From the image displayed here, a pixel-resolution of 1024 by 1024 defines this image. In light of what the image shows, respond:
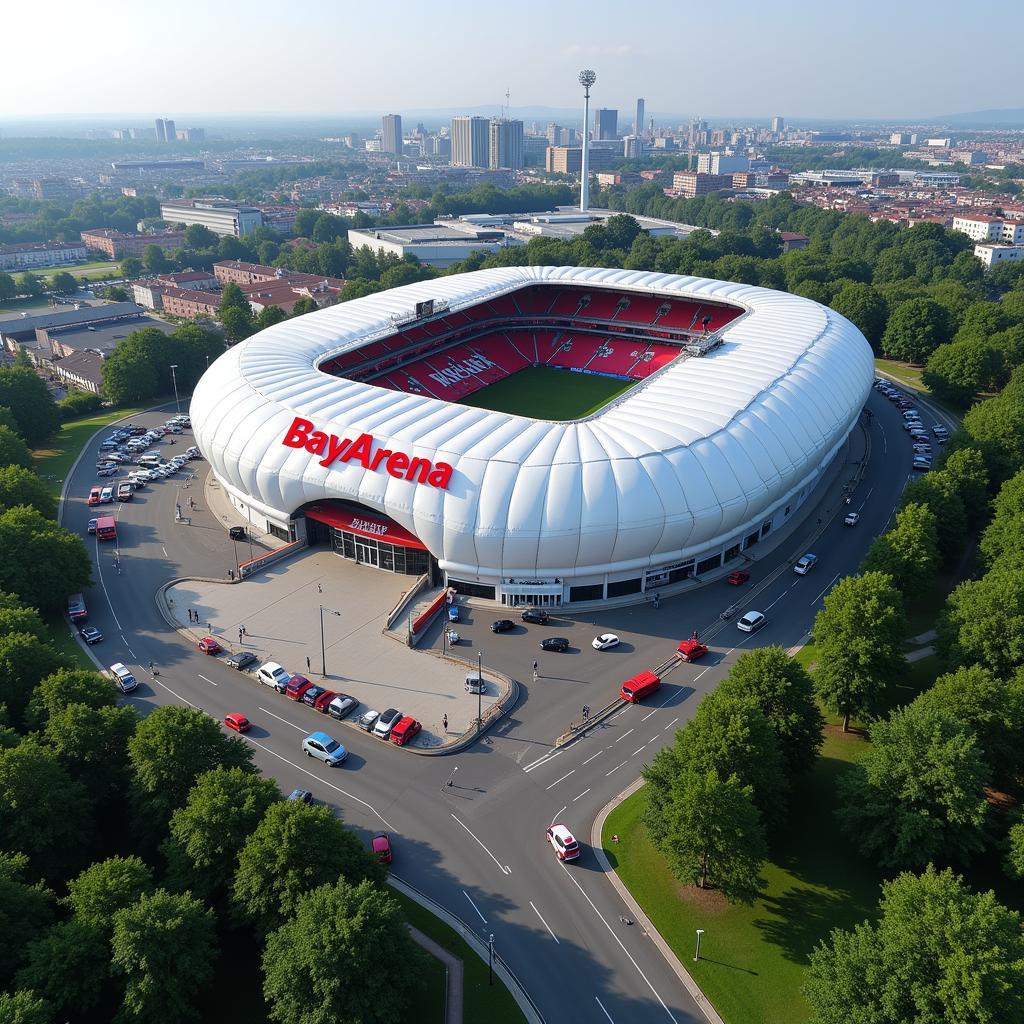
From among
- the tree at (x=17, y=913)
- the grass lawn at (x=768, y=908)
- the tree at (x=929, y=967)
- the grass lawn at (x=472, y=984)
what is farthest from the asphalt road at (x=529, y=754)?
the tree at (x=17, y=913)

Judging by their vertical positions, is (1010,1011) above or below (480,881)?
above

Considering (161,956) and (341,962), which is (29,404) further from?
(341,962)

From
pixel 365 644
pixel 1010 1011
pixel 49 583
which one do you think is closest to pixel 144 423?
pixel 49 583

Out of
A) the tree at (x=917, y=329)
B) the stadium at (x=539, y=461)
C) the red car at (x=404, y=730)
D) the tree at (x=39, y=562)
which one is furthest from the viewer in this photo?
the tree at (x=917, y=329)

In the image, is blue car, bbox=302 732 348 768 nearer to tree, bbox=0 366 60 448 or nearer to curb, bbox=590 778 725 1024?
curb, bbox=590 778 725 1024

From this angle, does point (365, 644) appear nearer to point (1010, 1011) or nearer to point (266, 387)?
point (266, 387)

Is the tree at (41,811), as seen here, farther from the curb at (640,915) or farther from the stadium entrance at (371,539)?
the stadium entrance at (371,539)
